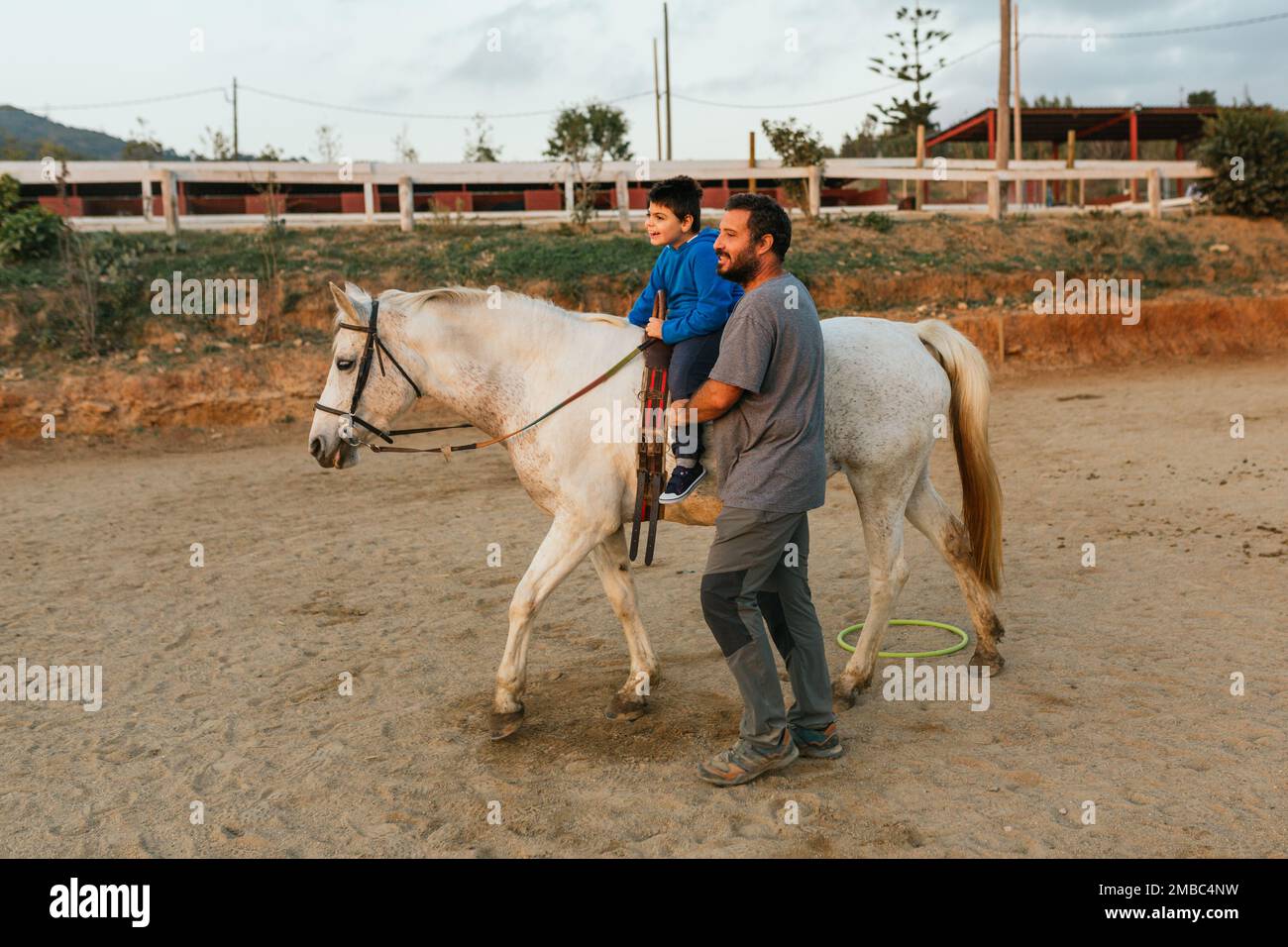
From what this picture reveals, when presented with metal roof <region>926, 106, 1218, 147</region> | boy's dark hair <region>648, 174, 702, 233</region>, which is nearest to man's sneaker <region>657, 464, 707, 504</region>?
boy's dark hair <region>648, 174, 702, 233</region>

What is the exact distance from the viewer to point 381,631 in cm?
640

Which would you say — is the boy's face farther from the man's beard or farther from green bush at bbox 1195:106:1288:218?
green bush at bbox 1195:106:1288:218

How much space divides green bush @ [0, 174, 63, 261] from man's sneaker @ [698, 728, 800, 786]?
1722 centimetres

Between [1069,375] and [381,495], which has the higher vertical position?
[1069,375]

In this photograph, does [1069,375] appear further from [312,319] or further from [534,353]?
[534,353]

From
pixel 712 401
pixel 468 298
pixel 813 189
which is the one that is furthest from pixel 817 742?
pixel 813 189

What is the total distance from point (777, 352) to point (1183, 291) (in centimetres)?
1736

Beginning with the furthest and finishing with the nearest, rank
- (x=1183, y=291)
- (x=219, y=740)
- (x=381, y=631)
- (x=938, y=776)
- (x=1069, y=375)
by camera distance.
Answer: (x=1183, y=291) < (x=1069, y=375) < (x=381, y=631) < (x=219, y=740) < (x=938, y=776)

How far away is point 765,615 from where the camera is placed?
4477 millimetres

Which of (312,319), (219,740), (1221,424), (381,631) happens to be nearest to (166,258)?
(312,319)

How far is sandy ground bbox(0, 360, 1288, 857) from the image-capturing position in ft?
12.6

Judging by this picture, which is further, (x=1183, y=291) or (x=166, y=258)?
(x=1183, y=291)
